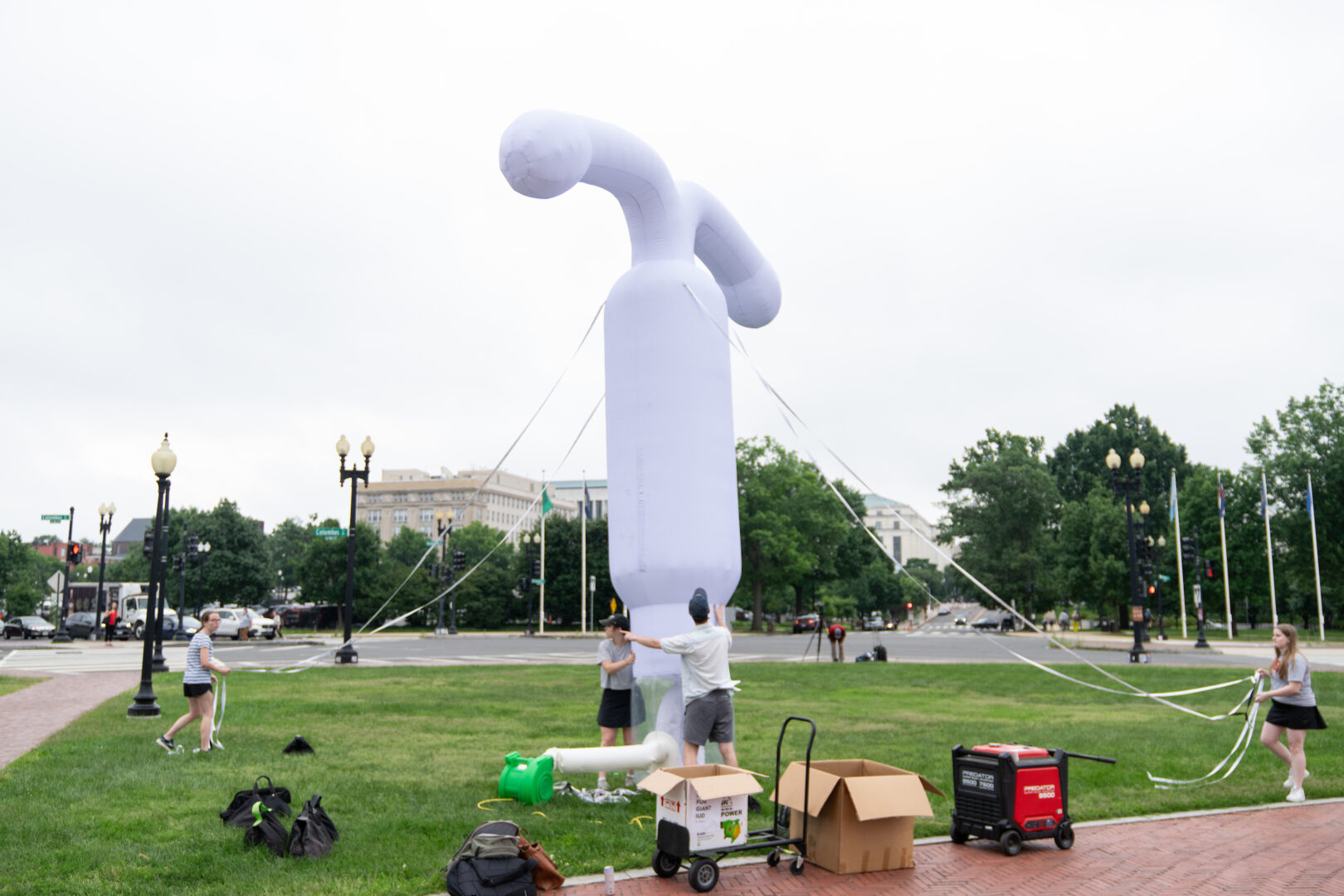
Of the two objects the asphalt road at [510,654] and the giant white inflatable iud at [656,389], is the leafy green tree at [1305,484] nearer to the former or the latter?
the asphalt road at [510,654]

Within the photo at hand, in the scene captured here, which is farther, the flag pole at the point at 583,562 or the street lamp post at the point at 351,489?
the flag pole at the point at 583,562

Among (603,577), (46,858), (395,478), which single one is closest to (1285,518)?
(603,577)

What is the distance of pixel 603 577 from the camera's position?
216 feet

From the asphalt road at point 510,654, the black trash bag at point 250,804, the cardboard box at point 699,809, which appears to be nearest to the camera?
the cardboard box at point 699,809

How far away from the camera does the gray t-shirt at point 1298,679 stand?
873 cm

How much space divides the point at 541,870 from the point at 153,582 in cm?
1227

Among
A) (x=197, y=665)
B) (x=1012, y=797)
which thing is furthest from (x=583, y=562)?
(x=1012, y=797)

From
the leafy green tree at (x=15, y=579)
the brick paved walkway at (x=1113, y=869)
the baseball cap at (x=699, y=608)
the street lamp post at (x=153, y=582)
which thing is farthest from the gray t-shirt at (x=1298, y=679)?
the leafy green tree at (x=15, y=579)

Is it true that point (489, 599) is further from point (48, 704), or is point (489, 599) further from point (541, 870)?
point (541, 870)

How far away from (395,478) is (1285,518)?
5334 inches

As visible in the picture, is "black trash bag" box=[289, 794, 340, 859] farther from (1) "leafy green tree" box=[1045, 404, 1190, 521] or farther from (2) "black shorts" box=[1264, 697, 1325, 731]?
(1) "leafy green tree" box=[1045, 404, 1190, 521]

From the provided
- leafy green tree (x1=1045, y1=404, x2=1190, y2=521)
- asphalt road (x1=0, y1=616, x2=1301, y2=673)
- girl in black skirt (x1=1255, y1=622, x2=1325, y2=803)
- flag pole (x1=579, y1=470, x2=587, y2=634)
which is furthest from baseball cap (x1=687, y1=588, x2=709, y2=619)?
leafy green tree (x1=1045, y1=404, x2=1190, y2=521)

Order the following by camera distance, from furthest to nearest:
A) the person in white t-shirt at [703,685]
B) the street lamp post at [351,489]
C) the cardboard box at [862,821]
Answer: the street lamp post at [351,489] → the person in white t-shirt at [703,685] → the cardboard box at [862,821]

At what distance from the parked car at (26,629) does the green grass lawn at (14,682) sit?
32535mm
